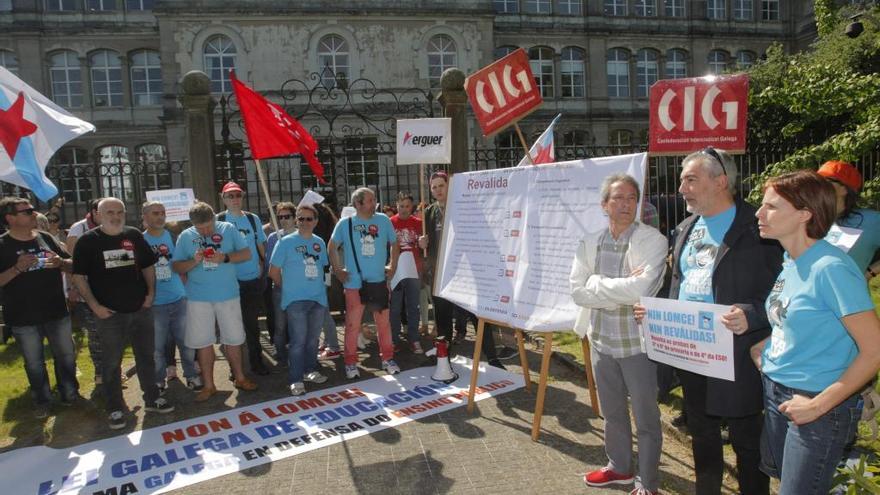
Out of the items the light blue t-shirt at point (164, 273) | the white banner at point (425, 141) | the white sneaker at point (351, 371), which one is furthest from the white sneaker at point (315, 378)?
the white banner at point (425, 141)

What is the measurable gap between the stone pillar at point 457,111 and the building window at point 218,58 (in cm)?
2104

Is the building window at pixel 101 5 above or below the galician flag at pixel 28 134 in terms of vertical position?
above

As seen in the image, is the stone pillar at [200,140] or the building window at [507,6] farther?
the building window at [507,6]

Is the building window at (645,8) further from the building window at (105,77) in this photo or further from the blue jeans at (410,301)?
the blue jeans at (410,301)

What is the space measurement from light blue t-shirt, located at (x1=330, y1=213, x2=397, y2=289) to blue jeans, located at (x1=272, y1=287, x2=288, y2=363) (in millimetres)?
961

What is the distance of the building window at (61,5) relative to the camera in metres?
27.8

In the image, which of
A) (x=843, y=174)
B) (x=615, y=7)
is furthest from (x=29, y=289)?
(x=615, y=7)

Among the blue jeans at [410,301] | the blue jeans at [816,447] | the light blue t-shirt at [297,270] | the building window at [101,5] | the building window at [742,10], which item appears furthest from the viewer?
the building window at [742,10]

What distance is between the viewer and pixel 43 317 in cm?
537

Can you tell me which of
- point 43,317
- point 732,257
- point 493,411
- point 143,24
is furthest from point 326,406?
point 143,24

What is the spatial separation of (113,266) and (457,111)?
220 inches

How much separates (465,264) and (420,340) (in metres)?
2.84

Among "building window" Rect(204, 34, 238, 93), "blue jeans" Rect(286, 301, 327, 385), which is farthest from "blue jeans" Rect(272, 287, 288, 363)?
"building window" Rect(204, 34, 238, 93)

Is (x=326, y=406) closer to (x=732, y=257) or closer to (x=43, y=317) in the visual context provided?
(x=43, y=317)
